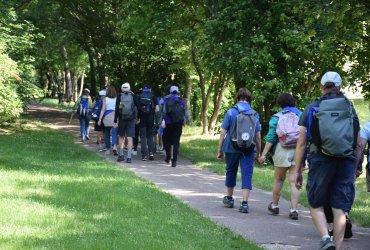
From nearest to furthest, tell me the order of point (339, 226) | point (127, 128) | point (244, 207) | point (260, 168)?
point (339, 226), point (244, 207), point (127, 128), point (260, 168)

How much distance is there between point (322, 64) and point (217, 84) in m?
10.5

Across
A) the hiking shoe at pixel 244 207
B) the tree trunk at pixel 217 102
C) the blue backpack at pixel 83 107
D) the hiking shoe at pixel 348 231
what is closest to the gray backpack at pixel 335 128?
the hiking shoe at pixel 348 231

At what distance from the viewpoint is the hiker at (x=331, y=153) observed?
559cm

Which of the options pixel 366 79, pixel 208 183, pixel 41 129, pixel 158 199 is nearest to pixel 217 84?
pixel 41 129

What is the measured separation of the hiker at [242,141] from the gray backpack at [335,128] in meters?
2.75

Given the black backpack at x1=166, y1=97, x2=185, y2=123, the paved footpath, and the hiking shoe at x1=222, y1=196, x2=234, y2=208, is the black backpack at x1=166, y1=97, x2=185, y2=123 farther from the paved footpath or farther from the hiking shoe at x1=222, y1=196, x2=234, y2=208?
the hiking shoe at x1=222, y1=196, x2=234, y2=208

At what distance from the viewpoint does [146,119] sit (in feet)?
48.6

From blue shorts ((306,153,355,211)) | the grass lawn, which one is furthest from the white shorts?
blue shorts ((306,153,355,211))

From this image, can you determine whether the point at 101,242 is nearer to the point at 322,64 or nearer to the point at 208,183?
the point at 208,183

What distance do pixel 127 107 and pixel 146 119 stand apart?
1189 millimetres

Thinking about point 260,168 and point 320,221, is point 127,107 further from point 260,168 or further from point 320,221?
point 320,221

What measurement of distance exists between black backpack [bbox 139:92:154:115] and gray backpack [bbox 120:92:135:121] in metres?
0.76

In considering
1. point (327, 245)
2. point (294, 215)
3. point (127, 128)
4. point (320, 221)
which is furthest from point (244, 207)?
point (127, 128)

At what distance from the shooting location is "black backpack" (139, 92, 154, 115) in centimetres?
1464
